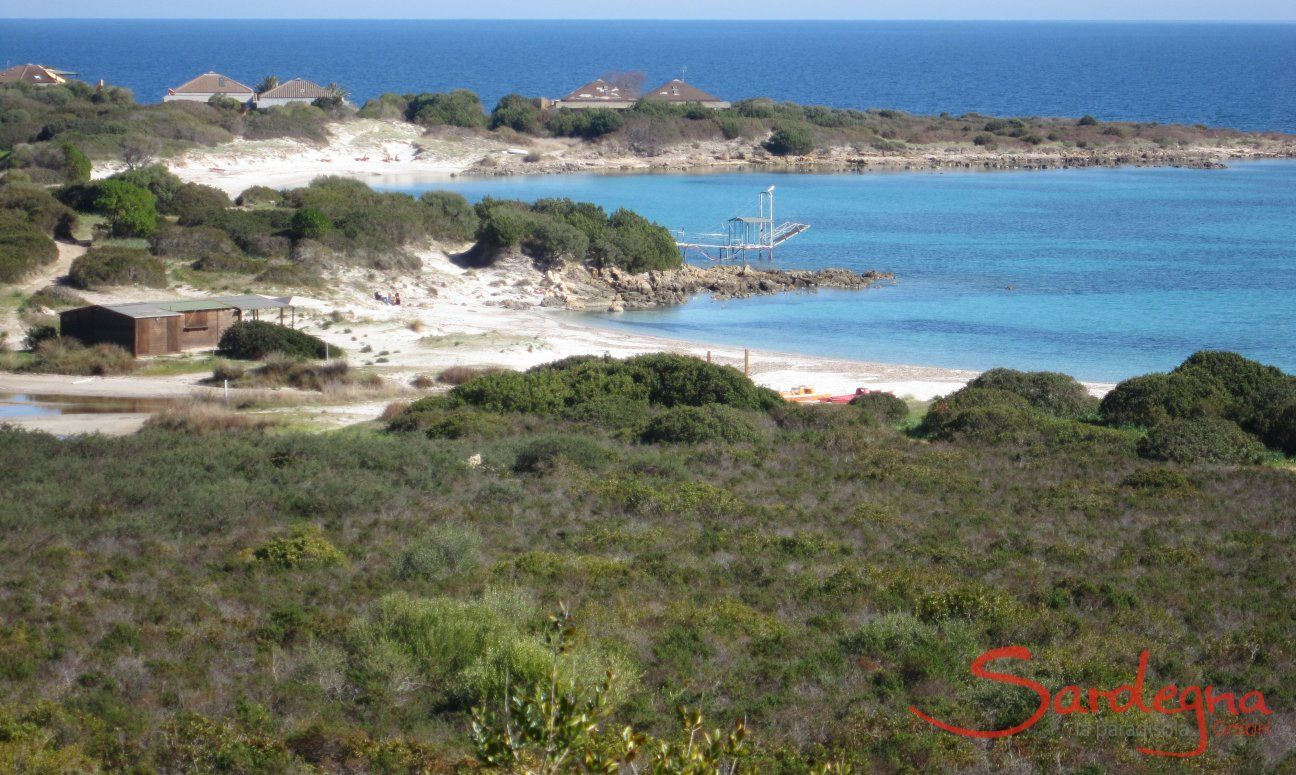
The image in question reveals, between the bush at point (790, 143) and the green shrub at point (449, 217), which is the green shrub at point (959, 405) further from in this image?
the bush at point (790, 143)

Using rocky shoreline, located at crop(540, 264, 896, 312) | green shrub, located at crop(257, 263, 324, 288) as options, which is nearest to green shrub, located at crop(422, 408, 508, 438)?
green shrub, located at crop(257, 263, 324, 288)

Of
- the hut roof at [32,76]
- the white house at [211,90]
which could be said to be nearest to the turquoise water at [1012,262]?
the white house at [211,90]

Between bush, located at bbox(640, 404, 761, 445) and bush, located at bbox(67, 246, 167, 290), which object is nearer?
bush, located at bbox(640, 404, 761, 445)

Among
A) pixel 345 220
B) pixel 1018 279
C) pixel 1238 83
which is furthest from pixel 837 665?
pixel 1238 83

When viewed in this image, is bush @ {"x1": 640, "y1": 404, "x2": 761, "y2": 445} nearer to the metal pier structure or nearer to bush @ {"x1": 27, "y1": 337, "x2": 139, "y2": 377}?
bush @ {"x1": 27, "y1": 337, "x2": 139, "y2": 377}

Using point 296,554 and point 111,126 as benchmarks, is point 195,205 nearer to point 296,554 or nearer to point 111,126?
point 111,126

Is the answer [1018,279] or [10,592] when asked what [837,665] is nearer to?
[10,592]

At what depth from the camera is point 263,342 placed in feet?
94.2

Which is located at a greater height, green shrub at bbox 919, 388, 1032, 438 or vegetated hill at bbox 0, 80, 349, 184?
vegetated hill at bbox 0, 80, 349, 184

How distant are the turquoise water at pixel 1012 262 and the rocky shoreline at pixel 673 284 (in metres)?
0.98

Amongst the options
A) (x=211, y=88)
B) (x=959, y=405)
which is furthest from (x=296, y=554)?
(x=211, y=88)

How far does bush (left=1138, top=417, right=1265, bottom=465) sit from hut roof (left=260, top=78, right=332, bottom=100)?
241 feet

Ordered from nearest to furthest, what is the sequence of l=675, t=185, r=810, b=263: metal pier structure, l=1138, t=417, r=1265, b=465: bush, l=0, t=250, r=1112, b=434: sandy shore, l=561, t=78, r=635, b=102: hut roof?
1. l=1138, t=417, r=1265, b=465: bush
2. l=0, t=250, r=1112, b=434: sandy shore
3. l=675, t=185, r=810, b=263: metal pier structure
4. l=561, t=78, r=635, b=102: hut roof

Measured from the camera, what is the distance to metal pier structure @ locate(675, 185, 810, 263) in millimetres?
50312
